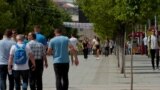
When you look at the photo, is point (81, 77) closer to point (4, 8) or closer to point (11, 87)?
point (11, 87)

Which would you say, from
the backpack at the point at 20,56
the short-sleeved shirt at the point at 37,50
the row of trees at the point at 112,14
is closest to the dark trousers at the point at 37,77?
the short-sleeved shirt at the point at 37,50

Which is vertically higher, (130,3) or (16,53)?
(130,3)

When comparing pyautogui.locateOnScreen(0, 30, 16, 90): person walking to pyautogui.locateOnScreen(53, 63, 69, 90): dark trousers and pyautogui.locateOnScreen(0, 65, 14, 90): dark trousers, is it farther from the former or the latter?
pyautogui.locateOnScreen(53, 63, 69, 90): dark trousers

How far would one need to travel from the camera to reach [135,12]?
1877 cm

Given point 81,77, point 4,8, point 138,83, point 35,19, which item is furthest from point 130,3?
point 35,19

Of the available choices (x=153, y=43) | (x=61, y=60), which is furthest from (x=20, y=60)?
(x=153, y=43)

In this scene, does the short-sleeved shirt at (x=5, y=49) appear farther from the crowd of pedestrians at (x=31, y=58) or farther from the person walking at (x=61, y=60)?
the person walking at (x=61, y=60)

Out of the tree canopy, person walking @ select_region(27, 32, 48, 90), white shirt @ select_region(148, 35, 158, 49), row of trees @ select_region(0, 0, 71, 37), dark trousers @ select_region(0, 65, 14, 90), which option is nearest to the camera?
dark trousers @ select_region(0, 65, 14, 90)

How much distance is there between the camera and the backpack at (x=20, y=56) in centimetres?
1647

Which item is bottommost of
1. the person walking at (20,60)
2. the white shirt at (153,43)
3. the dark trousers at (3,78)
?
the white shirt at (153,43)

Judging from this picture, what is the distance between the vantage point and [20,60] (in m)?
16.5

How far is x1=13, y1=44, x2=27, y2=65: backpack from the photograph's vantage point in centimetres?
1647

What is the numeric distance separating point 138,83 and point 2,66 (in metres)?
6.80

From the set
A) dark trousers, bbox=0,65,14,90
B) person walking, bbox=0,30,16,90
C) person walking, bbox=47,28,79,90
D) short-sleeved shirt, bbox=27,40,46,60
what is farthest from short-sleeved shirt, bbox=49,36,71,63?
dark trousers, bbox=0,65,14,90
